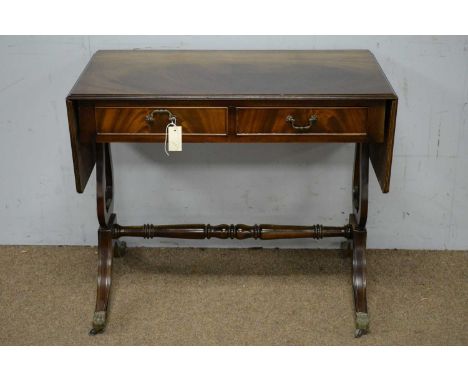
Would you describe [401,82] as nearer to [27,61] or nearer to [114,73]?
[114,73]

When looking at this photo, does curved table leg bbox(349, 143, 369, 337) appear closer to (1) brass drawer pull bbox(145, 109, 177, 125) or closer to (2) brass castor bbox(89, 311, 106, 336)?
(1) brass drawer pull bbox(145, 109, 177, 125)

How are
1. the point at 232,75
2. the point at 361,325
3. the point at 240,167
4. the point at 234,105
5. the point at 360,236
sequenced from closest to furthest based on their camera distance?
the point at 234,105 < the point at 232,75 < the point at 361,325 < the point at 360,236 < the point at 240,167

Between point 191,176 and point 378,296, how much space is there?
3.19 feet

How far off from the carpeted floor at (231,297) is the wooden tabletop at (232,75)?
3.14 ft

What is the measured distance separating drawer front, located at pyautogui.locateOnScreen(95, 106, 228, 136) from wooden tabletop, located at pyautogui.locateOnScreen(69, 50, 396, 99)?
0.05 metres

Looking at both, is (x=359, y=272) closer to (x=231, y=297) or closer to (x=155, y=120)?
(x=231, y=297)

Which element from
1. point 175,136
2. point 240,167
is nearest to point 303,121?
point 175,136

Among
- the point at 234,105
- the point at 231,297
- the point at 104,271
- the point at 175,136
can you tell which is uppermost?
the point at 234,105

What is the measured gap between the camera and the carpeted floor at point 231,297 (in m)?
3.11

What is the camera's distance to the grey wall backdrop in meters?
3.33

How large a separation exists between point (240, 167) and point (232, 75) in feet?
2.28

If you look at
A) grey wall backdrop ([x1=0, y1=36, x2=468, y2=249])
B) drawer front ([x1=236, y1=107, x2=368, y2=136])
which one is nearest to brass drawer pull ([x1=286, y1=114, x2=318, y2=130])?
drawer front ([x1=236, y1=107, x2=368, y2=136])

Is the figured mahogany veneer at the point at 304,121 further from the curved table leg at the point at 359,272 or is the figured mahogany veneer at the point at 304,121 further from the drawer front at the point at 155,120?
the curved table leg at the point at 359,272

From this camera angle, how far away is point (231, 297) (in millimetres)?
3354
